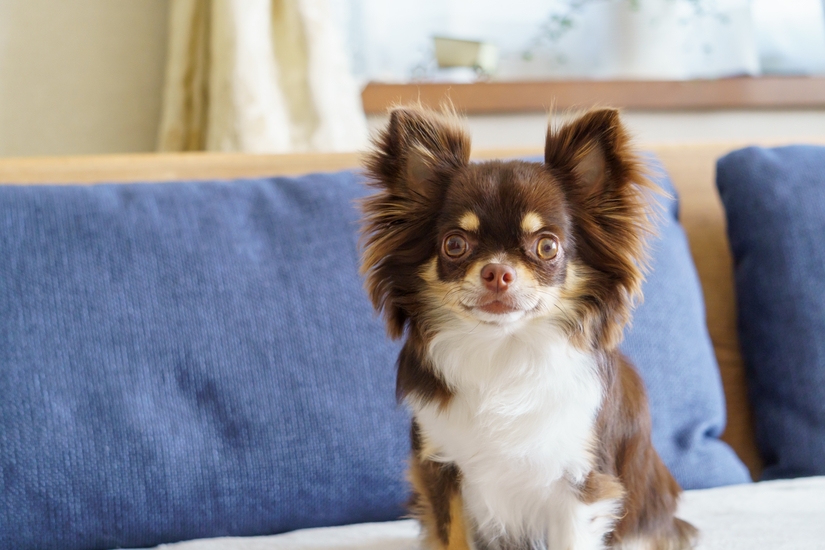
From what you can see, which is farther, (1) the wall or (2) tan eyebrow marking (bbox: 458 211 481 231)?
(1) the wall

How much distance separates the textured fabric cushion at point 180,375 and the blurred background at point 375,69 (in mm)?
701

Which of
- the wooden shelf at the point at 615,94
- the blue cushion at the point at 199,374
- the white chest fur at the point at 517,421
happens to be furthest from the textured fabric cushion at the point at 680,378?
the wooden shelf at the point at 615,94

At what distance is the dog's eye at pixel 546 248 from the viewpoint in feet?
3.59

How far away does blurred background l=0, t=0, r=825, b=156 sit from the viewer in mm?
2264

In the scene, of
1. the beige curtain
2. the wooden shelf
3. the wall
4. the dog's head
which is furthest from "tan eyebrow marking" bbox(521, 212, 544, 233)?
the wall

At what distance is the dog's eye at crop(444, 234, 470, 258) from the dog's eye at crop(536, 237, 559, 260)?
0.11 metres

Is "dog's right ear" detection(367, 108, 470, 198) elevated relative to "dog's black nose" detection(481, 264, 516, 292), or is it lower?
elevated

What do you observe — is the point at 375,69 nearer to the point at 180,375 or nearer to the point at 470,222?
the point at 180,375

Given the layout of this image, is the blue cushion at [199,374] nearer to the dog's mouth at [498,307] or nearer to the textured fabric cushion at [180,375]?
the textured fabric cushion at [180,375]

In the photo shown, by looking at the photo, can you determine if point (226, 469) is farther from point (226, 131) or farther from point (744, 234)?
point (744, 234)

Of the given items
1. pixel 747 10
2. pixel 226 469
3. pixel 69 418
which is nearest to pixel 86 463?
pixel 69 418

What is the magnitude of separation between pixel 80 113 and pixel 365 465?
61.9 inches

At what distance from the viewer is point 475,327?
117cm

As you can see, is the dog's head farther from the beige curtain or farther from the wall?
the wall
